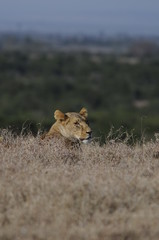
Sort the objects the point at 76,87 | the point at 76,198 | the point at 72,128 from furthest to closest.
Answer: the point at 76,87
the point at 72,128
the point at 76,198

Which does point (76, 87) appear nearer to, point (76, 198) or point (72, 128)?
point (72, 128)

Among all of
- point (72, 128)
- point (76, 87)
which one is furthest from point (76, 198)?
point (76, 87)

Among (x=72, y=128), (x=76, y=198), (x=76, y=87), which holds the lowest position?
(x=76, y=198)

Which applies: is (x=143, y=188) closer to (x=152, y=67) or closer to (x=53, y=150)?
(x=53, y=150)

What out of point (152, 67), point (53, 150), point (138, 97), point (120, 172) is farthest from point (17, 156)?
point (152, 67)

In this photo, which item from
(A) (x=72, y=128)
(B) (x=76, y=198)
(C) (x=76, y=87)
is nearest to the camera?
(B) (x=76, y=198)

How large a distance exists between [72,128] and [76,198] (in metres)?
2.62

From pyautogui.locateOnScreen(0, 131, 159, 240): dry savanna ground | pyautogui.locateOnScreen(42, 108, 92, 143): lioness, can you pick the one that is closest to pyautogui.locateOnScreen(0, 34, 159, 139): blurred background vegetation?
pyautogui.locateOnScreen(42, 108, 92, 143): lioness

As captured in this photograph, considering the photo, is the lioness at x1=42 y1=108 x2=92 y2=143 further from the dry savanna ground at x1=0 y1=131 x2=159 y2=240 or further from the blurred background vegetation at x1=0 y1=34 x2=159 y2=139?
the blurred background vegetation at x1=0 y1=34 x2=159 y2=139

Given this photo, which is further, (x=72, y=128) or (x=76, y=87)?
(x=76, y=87)

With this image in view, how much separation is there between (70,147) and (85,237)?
9.25ft

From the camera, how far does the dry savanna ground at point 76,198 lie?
4402mm

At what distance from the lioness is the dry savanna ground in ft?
3.14

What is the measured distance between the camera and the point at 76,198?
4.89 metres
